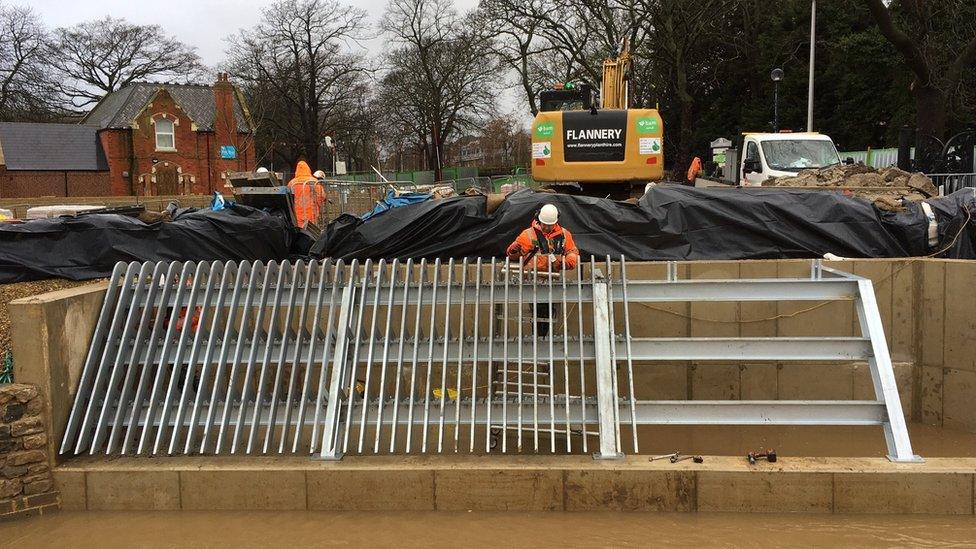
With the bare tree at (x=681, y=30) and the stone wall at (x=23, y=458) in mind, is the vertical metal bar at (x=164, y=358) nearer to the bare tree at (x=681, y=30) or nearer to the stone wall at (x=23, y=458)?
the stone wall at (x=23, y=458)

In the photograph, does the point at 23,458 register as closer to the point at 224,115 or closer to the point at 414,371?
the point at 414,371

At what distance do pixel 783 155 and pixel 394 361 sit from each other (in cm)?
1193

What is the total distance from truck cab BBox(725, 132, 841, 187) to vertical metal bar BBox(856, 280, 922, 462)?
9.28m

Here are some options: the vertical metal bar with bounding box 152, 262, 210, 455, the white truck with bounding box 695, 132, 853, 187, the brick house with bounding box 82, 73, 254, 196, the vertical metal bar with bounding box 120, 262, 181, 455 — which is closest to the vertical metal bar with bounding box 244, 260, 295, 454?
the vertical metal bar with bounding box 152, 262, 210, 455

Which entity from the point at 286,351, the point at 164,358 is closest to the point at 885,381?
the point at 286,351

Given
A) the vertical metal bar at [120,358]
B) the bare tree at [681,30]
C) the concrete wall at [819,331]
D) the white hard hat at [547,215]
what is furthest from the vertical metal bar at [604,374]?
the bare tree at [681,30]

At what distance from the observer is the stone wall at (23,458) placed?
591 centimetres

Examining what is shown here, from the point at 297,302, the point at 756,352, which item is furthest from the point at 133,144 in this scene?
the point at 756,352

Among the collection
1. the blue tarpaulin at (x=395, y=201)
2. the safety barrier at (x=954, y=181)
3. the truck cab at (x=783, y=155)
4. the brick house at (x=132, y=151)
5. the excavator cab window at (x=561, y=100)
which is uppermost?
the brick house at (x=132, y=151)

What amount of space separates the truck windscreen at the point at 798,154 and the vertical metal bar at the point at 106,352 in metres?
12.8

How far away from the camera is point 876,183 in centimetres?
1158

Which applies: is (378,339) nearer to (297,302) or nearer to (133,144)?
(297,302)

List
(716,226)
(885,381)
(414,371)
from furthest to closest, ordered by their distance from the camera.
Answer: (716,226), (414,371), (885,381)

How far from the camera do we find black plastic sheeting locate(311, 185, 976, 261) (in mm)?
9734
